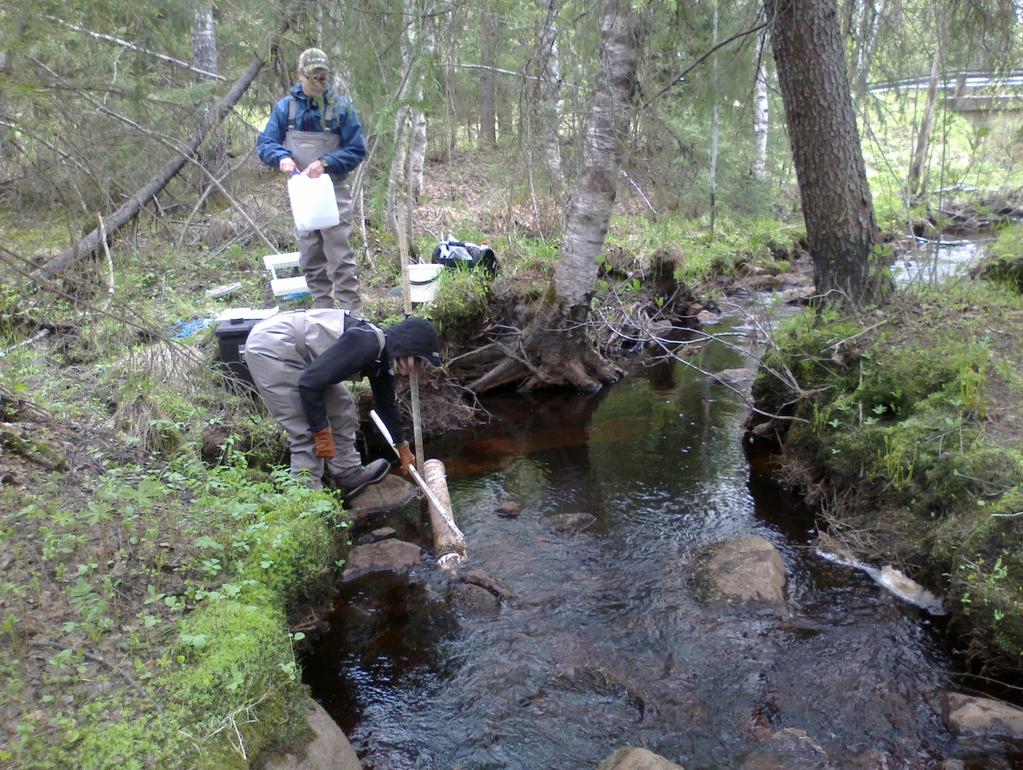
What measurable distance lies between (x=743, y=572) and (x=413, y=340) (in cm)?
222

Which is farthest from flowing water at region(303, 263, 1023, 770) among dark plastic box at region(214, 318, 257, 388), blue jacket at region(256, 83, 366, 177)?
blue jacket at region(256, 83, 366, 177)

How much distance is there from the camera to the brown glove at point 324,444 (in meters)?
4.15

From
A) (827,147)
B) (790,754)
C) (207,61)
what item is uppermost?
(207,61)

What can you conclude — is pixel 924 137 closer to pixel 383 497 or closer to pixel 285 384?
pixel 383 497

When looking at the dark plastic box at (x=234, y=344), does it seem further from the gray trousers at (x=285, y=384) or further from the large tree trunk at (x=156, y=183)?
the large tree trunk at (x=156, y=183)

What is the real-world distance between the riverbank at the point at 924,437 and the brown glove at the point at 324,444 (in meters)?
3.05

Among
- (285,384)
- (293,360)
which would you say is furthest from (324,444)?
(293,360)

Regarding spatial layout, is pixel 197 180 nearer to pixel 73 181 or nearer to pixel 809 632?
pixel 73 181

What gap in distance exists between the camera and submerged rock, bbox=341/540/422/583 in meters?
4.09

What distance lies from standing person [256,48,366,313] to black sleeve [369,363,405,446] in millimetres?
1440

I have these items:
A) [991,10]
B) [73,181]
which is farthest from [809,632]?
[991,10]

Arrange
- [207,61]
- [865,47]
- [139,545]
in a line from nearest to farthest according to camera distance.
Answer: [139,545], [865,47], [207,61]

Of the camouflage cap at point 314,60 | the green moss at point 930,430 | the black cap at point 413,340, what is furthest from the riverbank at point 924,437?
the camouflage cap at point 314,60

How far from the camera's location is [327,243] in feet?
17.9
